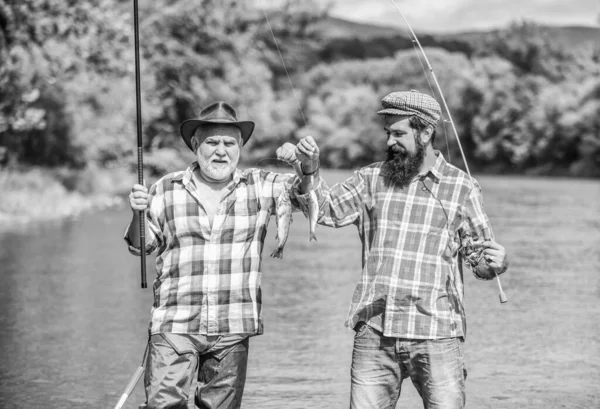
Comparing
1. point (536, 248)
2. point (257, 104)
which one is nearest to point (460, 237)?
point (536, 248)

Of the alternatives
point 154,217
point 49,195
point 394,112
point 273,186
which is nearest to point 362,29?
point 49,195

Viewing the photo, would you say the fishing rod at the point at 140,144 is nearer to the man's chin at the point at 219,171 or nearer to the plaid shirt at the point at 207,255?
the plaid shirt at the point at 207,255

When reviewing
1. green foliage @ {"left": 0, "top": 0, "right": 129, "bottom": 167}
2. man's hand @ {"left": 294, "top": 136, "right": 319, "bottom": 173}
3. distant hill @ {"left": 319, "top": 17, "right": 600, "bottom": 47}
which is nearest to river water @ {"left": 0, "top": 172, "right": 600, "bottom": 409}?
man's hand @ {"left": 294, "top": 136, "right": 319, "bottom": 173}

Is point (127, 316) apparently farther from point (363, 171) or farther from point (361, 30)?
point (361, 30)

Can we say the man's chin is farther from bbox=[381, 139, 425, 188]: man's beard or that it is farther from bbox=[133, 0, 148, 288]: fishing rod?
bbox=[381, 139, 425, 188]: man's beard

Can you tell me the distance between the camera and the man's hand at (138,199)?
5.10 metres

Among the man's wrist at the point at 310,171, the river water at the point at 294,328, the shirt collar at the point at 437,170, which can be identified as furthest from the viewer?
the river water at the point at 294,328

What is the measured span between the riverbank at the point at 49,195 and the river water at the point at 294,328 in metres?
4.39

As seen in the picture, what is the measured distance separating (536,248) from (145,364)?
14077 millimetres

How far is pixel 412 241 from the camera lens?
4.97 meters

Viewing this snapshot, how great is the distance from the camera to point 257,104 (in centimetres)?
4516

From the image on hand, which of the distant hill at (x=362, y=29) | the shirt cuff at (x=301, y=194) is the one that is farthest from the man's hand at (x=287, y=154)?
the distant hill at (x=362, y=29)

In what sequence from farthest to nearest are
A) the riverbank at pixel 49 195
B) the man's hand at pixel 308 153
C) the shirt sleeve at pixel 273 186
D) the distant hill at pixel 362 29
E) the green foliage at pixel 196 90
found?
the distant hill at pixel 362 29
the green foliage at pixel 196 90
the riverbank at pixel 49 195
the shirt sleeve at pixel 273 186
the man's hand at pixel 308 153

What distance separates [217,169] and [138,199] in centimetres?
37
